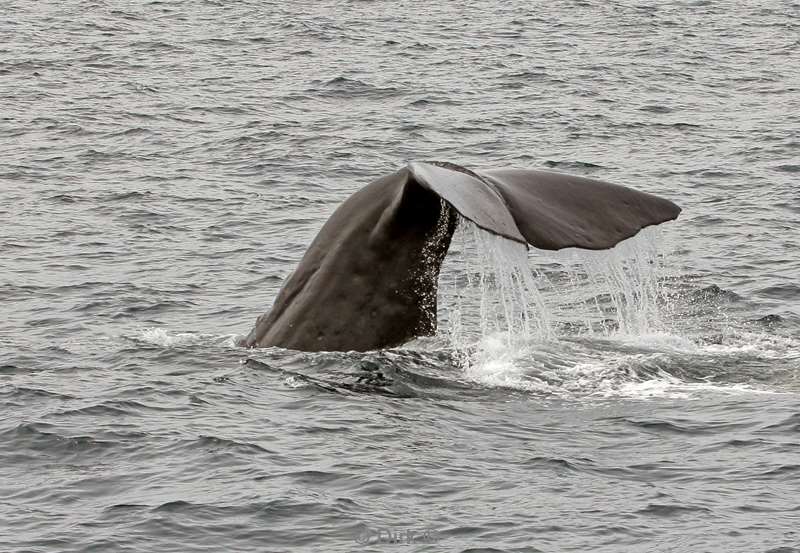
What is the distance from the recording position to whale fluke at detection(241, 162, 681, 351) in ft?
28.5

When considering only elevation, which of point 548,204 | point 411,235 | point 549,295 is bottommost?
point 549,295

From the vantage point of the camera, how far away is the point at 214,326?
13766 mm

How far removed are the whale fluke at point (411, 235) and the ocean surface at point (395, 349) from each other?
227mm

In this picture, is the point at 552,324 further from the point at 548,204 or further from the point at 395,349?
the point at 548,204

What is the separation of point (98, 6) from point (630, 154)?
20.4 meters

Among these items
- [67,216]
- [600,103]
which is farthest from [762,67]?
[67,216]

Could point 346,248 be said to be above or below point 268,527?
above

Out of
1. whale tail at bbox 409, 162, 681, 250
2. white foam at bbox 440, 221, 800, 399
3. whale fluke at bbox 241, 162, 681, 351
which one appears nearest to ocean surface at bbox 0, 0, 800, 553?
white foam at bbox 440, 221, 800, 399

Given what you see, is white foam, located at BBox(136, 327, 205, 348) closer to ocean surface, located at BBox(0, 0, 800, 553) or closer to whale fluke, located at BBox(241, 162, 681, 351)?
ocean surface, located at BBox(0, 0, 800, 553)

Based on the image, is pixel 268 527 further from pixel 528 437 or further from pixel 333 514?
pixel 528 437

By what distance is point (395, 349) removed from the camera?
35.0 feet

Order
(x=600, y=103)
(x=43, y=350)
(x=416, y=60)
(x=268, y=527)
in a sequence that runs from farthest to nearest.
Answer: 1. (x=416, y=60)
2. (x=600, y=103)
3. (x=43, y=350)
4. (x=268, y=527)

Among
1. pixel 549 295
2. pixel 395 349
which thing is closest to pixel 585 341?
pixel 395 349

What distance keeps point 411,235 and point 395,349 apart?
A: 3.97 ft
